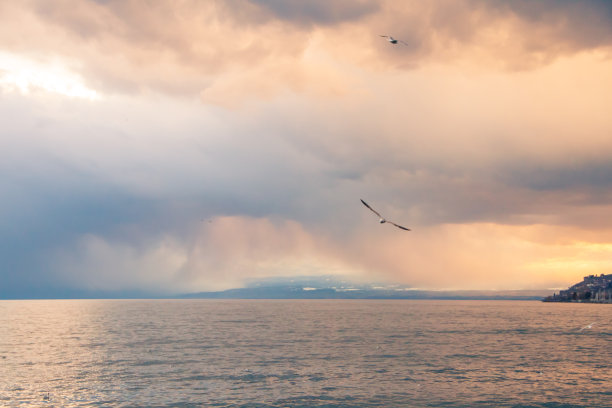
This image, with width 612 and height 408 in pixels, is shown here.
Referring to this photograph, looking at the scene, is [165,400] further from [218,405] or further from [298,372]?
[298,372]

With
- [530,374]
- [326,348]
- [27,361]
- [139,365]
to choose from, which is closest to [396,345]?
[326,348]

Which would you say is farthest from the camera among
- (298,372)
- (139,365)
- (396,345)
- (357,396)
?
(396,345)

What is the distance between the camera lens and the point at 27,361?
67000 millimetres

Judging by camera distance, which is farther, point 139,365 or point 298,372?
point 139,365

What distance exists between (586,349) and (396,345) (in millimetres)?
33161

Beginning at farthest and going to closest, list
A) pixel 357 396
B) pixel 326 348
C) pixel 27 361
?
pixel 326 348
pixel 27 361
pixel 357 396

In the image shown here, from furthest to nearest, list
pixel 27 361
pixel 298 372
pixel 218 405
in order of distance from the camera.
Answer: pixel 27 361 → pixel 298 372 → pixel 218 405

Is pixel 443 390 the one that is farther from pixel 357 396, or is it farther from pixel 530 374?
pixel 530 374

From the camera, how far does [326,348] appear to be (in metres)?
80.2

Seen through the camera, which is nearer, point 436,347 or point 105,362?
point 105,362

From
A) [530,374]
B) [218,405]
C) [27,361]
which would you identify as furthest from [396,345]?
[27,361]

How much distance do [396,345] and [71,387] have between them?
55.1m

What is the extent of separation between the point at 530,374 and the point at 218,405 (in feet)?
125

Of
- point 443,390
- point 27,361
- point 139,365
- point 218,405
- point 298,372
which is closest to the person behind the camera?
point 218,405
